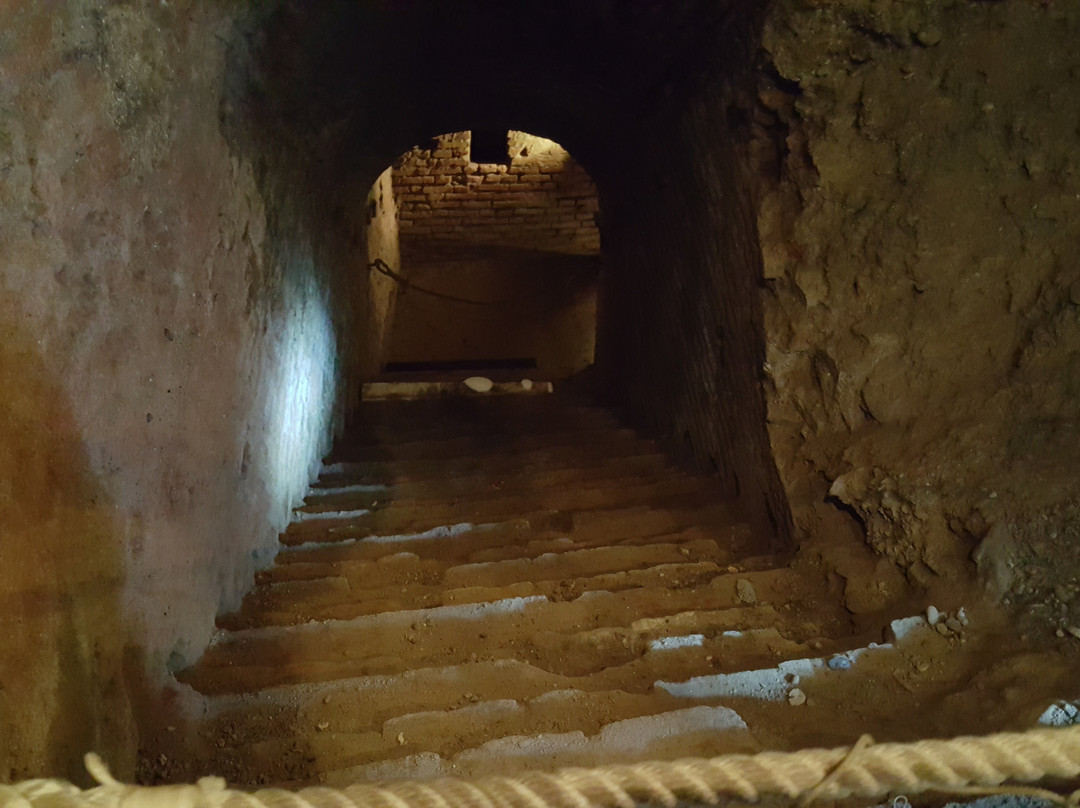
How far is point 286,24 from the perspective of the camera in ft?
8.46

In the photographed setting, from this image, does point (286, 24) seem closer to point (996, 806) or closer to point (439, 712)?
point (439, 712)

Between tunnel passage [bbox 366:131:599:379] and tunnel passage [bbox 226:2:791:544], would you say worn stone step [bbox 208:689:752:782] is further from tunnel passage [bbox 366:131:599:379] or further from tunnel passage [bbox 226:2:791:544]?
tunnel passage [bbox 366:131:599:379]

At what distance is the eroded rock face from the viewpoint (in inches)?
90.8

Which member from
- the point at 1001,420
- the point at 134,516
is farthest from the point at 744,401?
the point at 134,516

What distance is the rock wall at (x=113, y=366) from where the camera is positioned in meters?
1.38

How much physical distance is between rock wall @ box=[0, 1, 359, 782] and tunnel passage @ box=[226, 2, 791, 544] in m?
0.54

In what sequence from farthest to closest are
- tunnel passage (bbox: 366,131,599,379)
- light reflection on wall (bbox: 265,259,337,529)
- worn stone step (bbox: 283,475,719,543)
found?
tunnel passage (bbox: 366,131,599,379), worn stone step (bbox: 283,475,719,543), light reflection on wall (bbox: 265,259,337,529)

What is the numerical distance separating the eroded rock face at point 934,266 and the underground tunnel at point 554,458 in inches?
0.4

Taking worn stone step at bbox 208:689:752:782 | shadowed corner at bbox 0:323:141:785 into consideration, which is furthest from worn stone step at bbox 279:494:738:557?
shadowed corner at bbox 0:323:141:785

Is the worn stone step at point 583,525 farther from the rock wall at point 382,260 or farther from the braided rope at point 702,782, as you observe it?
the rock wall at point 382,260

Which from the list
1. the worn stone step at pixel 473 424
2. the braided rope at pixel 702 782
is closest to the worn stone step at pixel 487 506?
the worn stone step at pixel 473 424

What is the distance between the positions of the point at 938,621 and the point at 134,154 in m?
2.78

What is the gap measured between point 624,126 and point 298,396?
104 inches

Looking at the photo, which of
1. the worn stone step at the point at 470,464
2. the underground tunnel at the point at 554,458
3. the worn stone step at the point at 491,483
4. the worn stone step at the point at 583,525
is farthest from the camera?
the worn stone step at the point at 470,464
